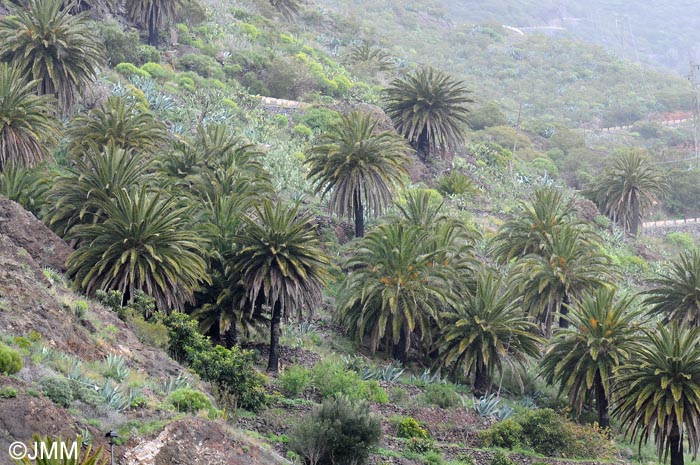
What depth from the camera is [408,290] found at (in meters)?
36.5

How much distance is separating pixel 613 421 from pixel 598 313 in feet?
17.9

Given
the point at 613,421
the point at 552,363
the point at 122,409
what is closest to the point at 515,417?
the point at 552,363

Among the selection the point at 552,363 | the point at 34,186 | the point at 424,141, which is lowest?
the point at 552,363

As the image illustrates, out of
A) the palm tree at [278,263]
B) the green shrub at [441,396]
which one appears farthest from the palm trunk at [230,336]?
the green shrub at [441,396]

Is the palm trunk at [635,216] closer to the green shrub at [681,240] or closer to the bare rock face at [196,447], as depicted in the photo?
the green shrub at [681,240]

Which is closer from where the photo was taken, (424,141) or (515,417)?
(515,417)

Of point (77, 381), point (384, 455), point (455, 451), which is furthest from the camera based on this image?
point (455, 451)

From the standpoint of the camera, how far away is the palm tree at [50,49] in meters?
41.1

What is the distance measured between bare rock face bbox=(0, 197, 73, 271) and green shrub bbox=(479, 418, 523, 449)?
15545mm

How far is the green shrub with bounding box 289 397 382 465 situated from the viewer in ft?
82.6

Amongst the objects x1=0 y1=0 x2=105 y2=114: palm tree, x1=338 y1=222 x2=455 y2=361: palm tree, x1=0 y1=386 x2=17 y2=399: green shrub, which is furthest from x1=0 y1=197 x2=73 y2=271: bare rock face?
x1=0 y1=386 x2=17 y2=399: green shrub

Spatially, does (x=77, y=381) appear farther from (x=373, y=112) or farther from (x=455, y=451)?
(x=373, y=112)

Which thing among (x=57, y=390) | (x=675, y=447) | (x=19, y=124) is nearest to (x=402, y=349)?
(x=675, y=447)

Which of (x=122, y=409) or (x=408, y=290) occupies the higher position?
(x=408, y=290)
